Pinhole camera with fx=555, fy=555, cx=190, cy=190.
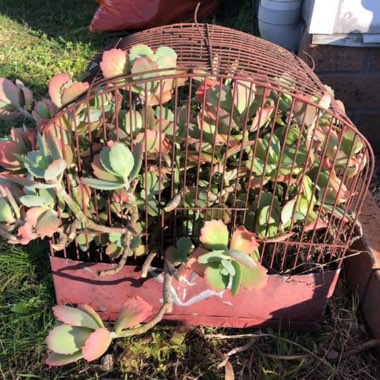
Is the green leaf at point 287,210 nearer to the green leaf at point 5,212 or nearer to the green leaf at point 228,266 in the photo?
the green leaf at point 228,266

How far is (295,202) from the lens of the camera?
136 cm

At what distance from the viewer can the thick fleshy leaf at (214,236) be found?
128 cm

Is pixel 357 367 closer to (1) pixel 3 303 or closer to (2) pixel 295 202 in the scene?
(2) pixel 295 202

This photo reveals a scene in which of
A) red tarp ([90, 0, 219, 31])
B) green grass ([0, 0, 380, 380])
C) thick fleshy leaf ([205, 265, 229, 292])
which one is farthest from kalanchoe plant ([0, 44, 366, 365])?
red tarp ([90, 0, 219, 31])

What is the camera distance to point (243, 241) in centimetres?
130

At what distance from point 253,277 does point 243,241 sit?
0.09m

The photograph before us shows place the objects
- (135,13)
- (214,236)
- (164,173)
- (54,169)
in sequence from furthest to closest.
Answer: (135,13) < (164,173) < (214,236) < (54,169)

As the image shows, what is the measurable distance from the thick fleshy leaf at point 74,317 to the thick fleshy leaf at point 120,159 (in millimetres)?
343

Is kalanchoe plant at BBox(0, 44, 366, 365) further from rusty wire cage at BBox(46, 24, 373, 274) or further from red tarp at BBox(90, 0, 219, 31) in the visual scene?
red tarp at BBox(90, 0, 219, 31)

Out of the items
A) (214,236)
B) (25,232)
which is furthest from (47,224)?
(214,236)

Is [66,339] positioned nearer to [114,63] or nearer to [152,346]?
[152,346]

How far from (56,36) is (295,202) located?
276 centimetres

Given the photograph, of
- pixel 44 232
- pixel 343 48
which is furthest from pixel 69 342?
pixel 343 48

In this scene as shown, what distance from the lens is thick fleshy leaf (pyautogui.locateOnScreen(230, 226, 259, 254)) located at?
1.29 m
